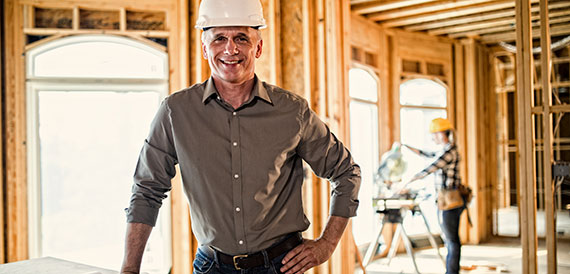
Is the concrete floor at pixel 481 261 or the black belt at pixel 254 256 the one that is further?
the concrete floor at pixel 481 261

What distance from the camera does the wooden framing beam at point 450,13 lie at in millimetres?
6602

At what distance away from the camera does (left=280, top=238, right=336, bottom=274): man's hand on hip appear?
1.88 m

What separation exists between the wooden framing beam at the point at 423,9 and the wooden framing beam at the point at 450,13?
8cm

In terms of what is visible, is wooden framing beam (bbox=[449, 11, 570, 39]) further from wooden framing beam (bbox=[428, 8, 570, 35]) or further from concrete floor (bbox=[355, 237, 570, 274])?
concrete floor (bbox=[355, 237, 570, 274])

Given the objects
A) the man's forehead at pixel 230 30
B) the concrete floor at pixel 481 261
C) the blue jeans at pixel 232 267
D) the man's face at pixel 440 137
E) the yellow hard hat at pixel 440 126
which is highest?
the man's forehead at pixel 230 30

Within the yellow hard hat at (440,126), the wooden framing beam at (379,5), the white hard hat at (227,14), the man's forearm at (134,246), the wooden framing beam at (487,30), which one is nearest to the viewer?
the man's forearm at (134,246)

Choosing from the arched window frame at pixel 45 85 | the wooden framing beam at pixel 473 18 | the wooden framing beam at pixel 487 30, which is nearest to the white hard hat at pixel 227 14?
the arched window frame at pixel 45 85

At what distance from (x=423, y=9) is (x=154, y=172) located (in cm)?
558

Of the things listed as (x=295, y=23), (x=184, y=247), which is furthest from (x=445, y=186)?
(x=184, y=247)

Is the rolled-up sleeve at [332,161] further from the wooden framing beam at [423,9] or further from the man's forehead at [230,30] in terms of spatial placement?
the wooden framing beam at [423,9]

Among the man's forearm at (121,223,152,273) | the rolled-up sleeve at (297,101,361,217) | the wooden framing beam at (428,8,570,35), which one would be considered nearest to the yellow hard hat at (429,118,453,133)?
the wooden framing beam at (428,8,570,35)

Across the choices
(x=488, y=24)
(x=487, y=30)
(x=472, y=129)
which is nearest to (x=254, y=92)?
(x=488, y=24)

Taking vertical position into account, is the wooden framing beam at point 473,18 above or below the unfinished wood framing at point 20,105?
above

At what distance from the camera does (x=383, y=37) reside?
7.60 m
